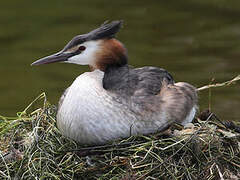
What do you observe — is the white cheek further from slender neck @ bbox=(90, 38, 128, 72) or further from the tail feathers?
the tail feathers

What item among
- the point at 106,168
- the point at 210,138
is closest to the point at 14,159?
the point at 106,168

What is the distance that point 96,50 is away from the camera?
18.5 feet

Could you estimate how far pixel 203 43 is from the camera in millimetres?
12078

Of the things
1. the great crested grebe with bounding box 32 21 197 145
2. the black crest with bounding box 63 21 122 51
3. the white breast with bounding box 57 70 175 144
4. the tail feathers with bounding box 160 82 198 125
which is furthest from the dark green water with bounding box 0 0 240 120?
the white breast with bounding box 57 70 175 144

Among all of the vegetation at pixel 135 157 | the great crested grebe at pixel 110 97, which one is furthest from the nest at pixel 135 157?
the great crested grebe at pixel 110 97

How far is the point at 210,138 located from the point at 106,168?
797mm

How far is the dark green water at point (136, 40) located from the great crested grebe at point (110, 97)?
309 centimetres

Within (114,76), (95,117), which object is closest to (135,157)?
(95,117)

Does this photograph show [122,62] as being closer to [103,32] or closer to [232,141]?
[103,32]

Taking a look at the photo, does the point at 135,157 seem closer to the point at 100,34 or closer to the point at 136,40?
the point at 100,34

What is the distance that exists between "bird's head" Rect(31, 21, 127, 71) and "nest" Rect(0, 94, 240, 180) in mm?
566

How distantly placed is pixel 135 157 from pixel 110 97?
0.52 meters

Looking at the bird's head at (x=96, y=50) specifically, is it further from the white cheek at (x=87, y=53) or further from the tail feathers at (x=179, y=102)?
the tail feathers at (x=179, y=102)

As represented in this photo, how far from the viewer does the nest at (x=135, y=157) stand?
17.1ft
